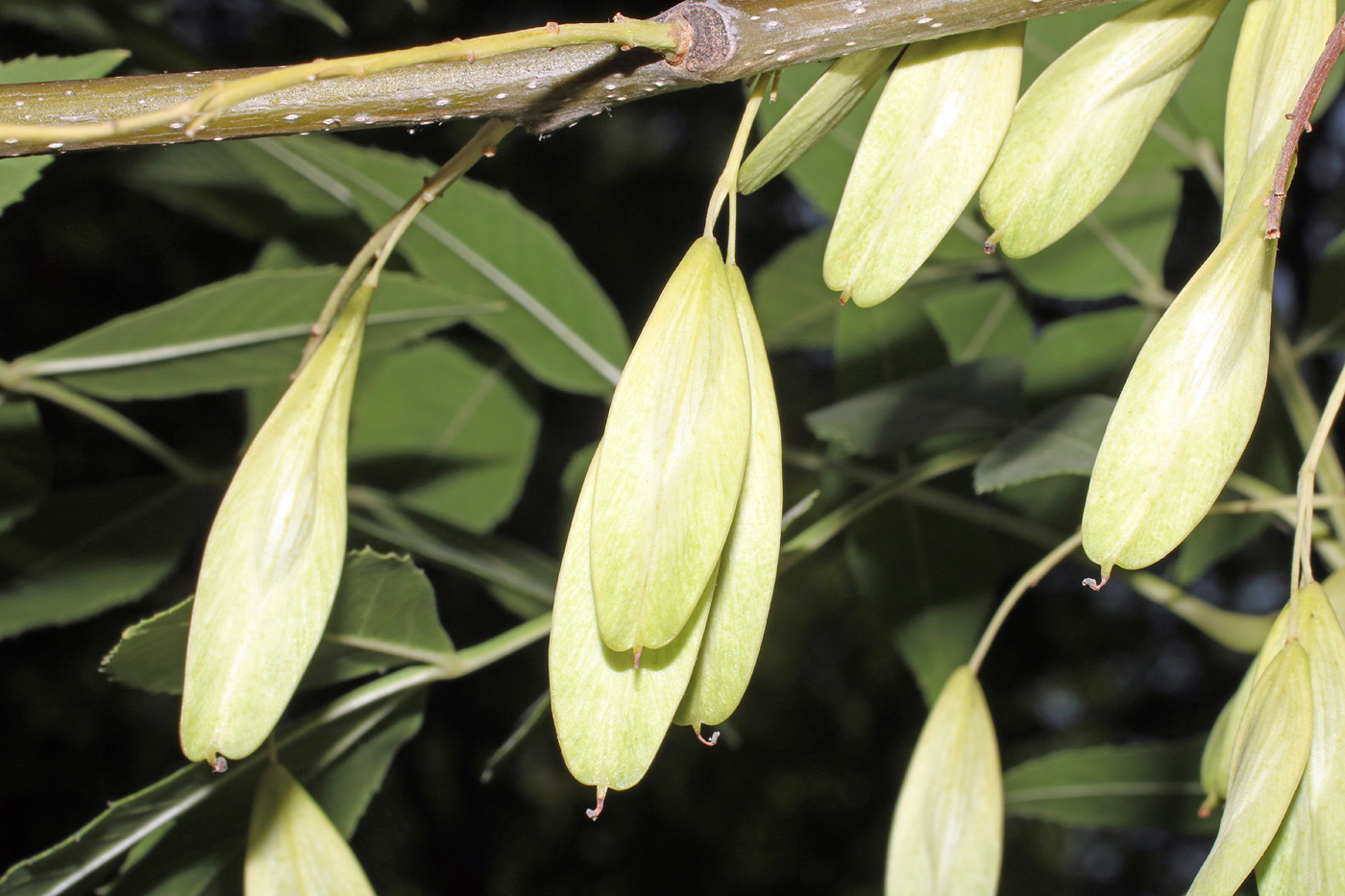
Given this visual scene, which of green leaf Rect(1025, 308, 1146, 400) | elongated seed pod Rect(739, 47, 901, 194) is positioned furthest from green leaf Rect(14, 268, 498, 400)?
green leaf Rect(1025, 308, 1146, 400)

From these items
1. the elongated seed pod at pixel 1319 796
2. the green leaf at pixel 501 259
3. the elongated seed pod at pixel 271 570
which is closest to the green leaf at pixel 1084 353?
the green leaf at pixel 501 259

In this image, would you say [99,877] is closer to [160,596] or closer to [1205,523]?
[1205,523]

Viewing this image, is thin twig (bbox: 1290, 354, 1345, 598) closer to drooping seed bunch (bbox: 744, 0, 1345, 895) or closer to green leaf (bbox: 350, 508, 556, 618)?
drooping seed bunch (bbox: 744, 0, 1345, 895)

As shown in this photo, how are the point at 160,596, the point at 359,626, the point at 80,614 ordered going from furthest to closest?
the point at 160,596 < the point at 80,614 < the point at 359,626

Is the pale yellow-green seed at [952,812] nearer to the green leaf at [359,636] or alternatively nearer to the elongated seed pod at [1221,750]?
the elongated seed pod at [1221,750]

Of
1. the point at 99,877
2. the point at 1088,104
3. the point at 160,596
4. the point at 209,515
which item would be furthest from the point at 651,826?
the point at 1088,104

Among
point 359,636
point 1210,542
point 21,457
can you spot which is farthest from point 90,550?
point 1210,542

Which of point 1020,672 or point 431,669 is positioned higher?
point 431,669
